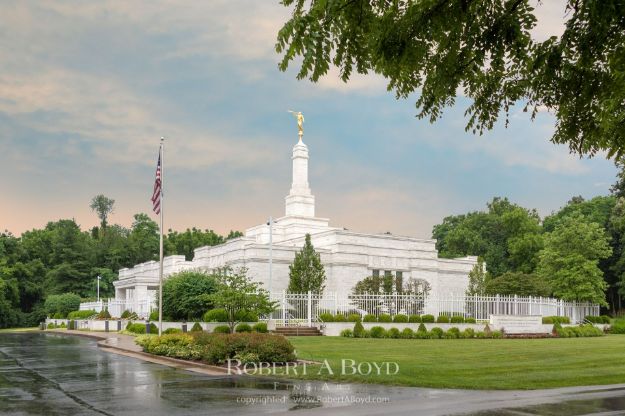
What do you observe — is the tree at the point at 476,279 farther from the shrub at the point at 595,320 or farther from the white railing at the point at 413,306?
the white railing at the point at 413,306

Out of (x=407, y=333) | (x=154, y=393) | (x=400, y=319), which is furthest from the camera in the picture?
(x=400, y=319)

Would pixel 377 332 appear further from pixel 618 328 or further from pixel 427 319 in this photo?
pixel 618 328

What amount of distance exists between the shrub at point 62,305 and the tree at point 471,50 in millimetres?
62423

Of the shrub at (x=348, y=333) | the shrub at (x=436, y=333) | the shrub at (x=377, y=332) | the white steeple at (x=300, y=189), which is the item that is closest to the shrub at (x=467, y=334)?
the shrub at (x=436, y=333)

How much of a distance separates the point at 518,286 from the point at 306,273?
1479 centimetres

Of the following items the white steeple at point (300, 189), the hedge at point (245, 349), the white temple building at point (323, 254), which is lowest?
the hedge at point (245, 349)

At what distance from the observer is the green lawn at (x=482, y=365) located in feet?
50.0

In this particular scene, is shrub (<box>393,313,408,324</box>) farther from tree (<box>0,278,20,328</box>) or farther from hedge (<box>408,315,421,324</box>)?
tree (<box>0,278,20,328</box>)

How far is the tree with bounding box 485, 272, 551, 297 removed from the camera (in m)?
47.3

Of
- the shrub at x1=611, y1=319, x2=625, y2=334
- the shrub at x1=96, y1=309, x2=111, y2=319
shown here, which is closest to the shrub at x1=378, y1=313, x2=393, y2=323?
the shrub at x1=611, y1=319, x2=625, y2=334

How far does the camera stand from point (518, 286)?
47.3 m

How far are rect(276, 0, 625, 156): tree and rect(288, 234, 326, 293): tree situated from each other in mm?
40325

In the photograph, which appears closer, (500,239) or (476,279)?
(476,279)

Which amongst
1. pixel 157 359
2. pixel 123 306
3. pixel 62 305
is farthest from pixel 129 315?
pixel 157 359
